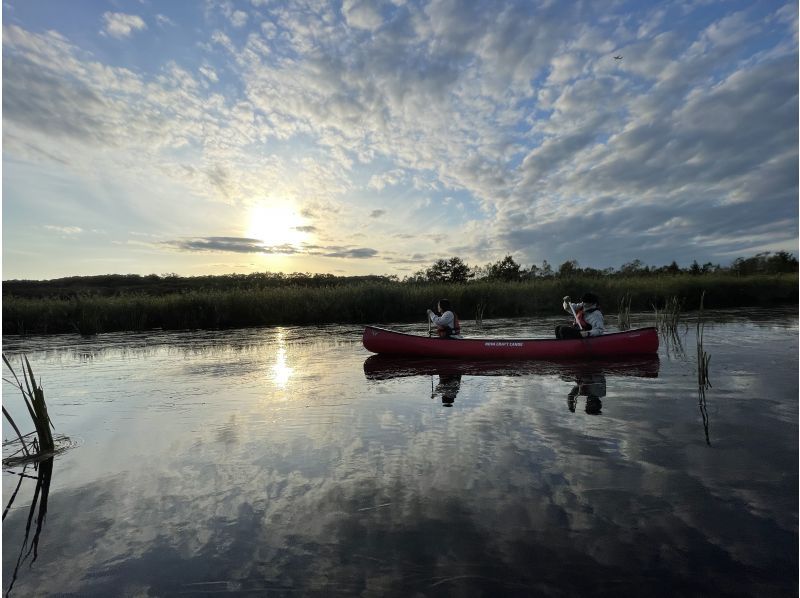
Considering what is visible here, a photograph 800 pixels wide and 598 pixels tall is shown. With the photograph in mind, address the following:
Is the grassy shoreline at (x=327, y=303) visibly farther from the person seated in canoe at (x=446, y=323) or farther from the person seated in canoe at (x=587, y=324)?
the person seated in canoe at (x=587, y=324)

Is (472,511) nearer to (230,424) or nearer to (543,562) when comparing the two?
(543,562)

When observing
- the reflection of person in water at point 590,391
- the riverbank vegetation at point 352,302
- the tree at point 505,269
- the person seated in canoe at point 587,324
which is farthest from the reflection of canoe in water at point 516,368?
the tree at point 505,269

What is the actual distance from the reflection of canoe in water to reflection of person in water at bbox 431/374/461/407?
13.9 inches

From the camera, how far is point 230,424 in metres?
7.12

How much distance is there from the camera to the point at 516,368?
1072cm

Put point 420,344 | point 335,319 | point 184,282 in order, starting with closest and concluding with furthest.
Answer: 1. point 420,344
2. point 335,319
3. point 184,282

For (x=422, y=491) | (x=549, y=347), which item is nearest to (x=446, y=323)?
(x=549, y=347)

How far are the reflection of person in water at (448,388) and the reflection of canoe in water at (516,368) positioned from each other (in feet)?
1.16

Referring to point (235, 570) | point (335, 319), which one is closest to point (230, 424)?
point (235, 570)

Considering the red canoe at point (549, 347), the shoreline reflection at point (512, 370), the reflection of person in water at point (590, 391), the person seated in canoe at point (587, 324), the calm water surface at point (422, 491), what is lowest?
the calm water surface at point (422, 491)

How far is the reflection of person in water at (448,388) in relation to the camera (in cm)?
822

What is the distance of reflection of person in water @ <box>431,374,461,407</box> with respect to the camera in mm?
8218

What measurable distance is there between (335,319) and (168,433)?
17.3 meters

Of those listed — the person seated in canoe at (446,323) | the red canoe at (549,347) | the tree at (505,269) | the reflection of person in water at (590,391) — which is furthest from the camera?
the tree at (505,269)
